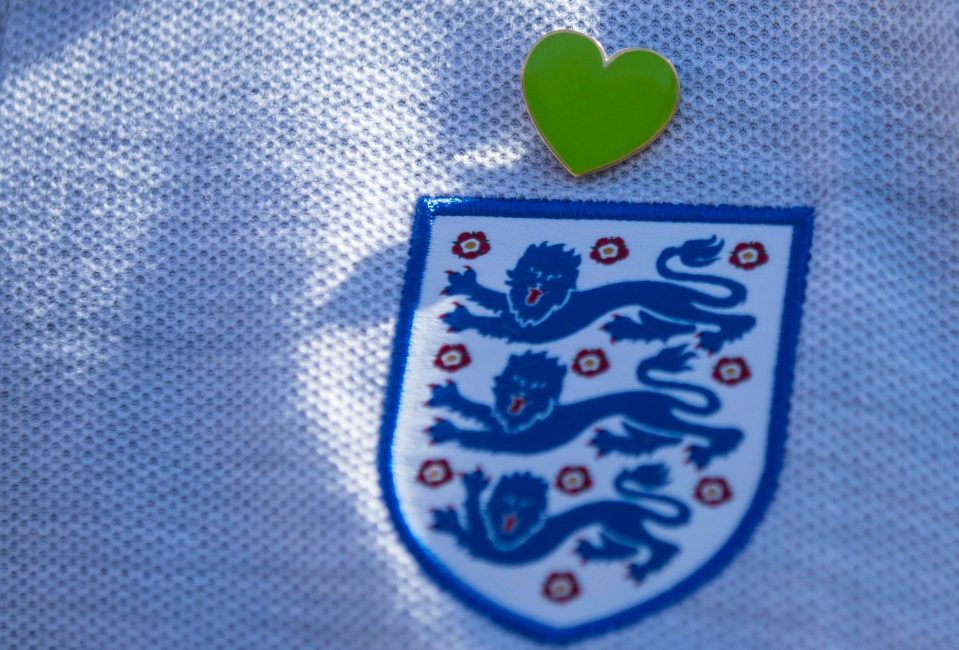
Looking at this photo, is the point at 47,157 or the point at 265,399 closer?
the point at 265,399

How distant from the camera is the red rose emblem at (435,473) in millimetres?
742

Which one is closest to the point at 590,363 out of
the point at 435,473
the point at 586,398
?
the point at 586,398

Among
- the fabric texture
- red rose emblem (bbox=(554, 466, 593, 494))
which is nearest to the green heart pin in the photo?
the fabric texture

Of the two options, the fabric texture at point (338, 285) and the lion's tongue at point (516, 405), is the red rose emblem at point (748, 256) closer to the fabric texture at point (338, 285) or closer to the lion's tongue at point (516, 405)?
the fabric texture at point (338, 285)

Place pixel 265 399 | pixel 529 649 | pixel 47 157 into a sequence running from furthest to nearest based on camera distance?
pixel 47 157, pixel 265 399, pixel 529 649

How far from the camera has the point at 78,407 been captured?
0.82 meters

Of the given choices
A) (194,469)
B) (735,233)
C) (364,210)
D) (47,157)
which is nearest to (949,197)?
(735,233)

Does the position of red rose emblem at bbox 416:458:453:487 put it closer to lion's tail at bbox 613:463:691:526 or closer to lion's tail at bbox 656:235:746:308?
lion's tail at bbox 613:463:691:526

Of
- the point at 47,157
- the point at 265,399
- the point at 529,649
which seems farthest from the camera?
the point at 47,157

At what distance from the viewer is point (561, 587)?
2.31ft

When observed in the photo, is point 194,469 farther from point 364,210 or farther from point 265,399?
point 364,210

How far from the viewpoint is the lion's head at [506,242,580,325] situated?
31.5 inches

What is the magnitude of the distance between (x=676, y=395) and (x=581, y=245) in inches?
5.7

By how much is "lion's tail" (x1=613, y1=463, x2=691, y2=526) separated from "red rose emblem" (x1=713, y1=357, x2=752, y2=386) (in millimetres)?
79
